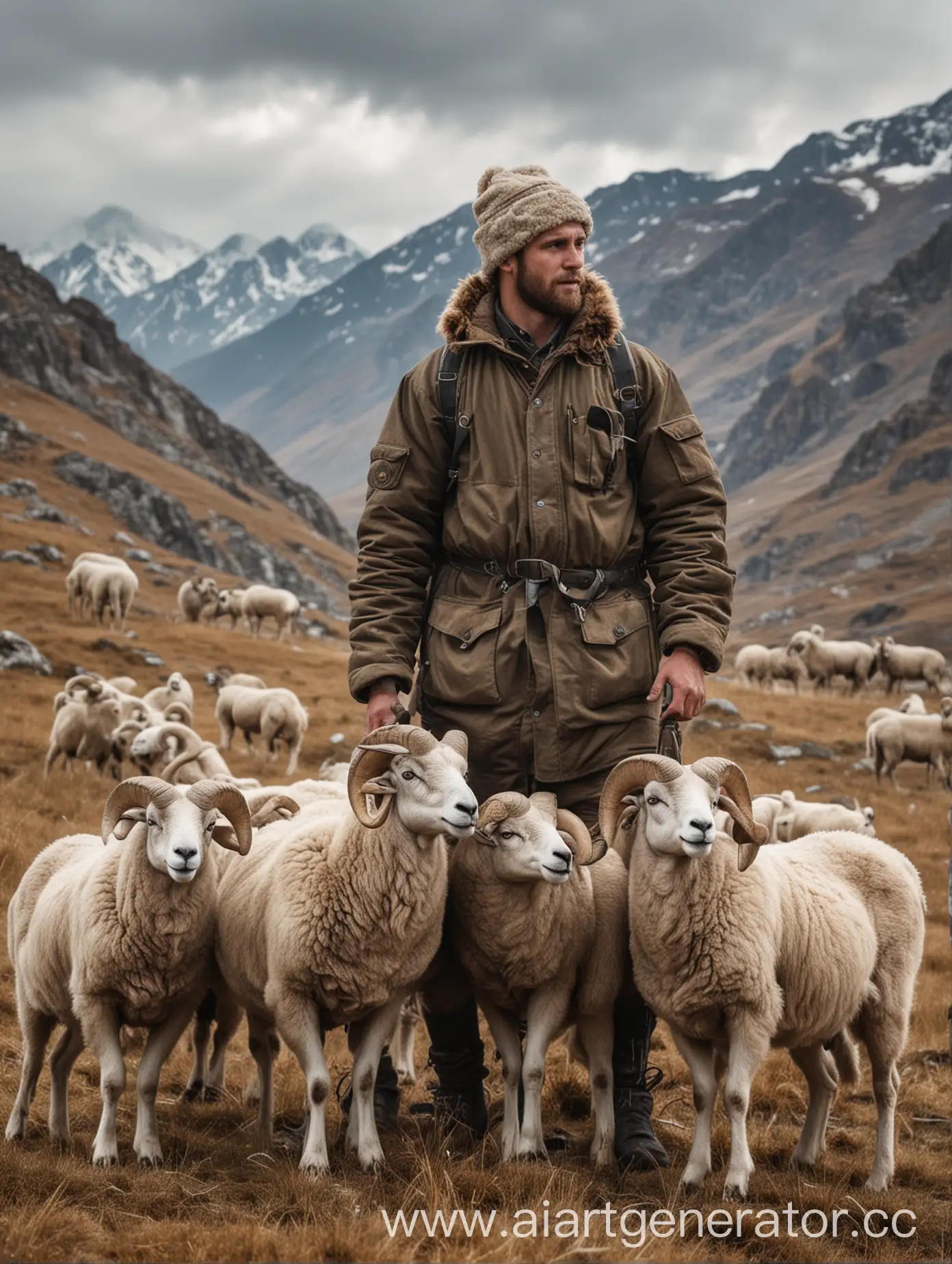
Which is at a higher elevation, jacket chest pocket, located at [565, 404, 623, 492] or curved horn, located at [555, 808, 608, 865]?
jacket chest pocket, located at [565, 404, 623, 492]

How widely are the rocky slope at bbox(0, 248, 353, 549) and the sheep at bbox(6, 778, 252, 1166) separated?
275 ft

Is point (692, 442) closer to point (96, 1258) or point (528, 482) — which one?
point (528, 482)

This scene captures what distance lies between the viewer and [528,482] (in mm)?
6031

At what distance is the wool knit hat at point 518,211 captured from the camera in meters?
6.12

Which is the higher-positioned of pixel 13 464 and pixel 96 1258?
pixel 13 464

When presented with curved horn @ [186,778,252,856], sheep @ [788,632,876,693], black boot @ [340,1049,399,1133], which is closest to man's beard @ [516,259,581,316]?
curved horn @ [186,778,252,856]

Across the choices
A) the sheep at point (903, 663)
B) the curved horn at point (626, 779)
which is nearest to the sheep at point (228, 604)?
the sheep at point (903, 663)

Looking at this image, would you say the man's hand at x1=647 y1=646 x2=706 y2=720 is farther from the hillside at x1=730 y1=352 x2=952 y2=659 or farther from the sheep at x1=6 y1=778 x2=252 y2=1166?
the hillside at x1=730 y1=352 x2=952 y2=659

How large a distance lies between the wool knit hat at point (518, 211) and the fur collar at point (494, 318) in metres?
0.12

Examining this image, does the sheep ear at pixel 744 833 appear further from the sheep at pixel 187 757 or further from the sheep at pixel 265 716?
the sheep at pixel 265 716

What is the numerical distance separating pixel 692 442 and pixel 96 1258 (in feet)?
14.2

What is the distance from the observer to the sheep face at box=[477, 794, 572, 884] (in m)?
5.68

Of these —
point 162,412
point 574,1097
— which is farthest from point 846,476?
point 574,1097

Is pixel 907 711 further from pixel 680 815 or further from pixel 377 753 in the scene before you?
pixel 377 753
